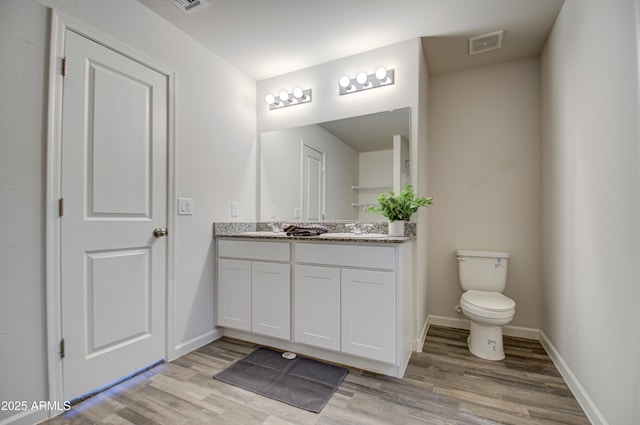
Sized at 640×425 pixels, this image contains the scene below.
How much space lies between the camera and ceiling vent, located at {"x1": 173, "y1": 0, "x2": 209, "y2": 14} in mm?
1765

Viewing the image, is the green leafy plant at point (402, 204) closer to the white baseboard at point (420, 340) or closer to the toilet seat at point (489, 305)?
the toilet seat at point (489, 305)

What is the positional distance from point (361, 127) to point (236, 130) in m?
1.11

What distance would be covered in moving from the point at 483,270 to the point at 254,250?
1.87 meters

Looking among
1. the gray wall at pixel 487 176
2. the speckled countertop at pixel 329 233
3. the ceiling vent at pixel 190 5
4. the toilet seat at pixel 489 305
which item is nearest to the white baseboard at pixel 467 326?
the gray wall at pixel 487 176

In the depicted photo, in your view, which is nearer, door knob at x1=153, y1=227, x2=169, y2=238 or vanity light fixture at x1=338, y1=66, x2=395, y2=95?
door knob at x1=153, y1=227, x2=169, y2=238

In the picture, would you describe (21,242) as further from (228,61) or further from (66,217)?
(228,61)

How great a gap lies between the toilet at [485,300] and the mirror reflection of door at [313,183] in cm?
129

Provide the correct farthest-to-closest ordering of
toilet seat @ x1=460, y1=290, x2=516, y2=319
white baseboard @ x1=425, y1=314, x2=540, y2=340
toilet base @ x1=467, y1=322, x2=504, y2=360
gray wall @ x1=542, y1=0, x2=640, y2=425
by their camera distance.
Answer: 1. white baseboard @ x1=425, y1=314, x2=540, y2=340
2. toilet base @ x1=467, y1=322, x2=504, y2=360
3. toilet seat @ x1=460, y1=290, x2=516, y2=319
4. gray wall @ x1=542, y1=0, x2=640, y2=425

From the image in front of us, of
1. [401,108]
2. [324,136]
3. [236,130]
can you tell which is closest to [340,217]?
[324,136]

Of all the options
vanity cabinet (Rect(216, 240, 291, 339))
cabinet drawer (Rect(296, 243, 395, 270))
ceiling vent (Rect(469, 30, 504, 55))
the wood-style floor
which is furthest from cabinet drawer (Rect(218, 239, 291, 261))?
ceiling vent (Rect(469, 30, 504, 55))

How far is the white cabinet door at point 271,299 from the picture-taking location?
2.03 m

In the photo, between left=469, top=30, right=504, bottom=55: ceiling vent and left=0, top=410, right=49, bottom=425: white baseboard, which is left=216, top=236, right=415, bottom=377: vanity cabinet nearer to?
left=0, top=410, right=49, bottom=425: white baseboard

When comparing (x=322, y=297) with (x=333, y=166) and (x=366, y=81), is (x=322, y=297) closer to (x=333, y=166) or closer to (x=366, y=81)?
(x=333, y=166)

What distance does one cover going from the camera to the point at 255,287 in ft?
7.06
